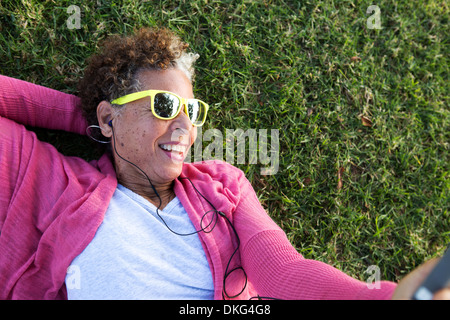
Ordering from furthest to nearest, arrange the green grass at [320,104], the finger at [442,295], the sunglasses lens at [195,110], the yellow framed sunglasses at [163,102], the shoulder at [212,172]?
the green grass at [320,104] → the shoulder at [212,172] → the sunglasses lens at [195,110] → the yellow framed sunglasses at [163,102] → the finger at [442,295]

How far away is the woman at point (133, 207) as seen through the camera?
6.82 ft

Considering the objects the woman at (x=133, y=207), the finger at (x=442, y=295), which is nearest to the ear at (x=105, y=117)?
the woman at (x=133, y=207)

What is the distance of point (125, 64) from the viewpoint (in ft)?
8.11

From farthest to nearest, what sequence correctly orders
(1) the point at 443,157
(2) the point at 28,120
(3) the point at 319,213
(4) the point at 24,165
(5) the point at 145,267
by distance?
(1) the point at 443,157, (3) the point at 319,213, (2) the point at 28,120, (4) the point at 24,165, (5) the point at 145,267

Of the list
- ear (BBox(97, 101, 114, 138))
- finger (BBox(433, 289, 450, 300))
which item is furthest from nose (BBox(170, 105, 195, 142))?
finger (BBox(433, 289, 450, 300))

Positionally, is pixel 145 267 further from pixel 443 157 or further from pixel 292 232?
pixel 443 157

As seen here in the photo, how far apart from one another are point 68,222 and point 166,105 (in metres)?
0.96

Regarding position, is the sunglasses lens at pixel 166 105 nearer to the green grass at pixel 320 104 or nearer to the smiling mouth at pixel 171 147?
the smiling mouth at pixel 171 147

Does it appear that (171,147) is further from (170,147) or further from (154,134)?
(154,134)

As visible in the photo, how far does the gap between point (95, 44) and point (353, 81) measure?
8.06 ft

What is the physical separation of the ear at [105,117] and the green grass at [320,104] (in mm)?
609

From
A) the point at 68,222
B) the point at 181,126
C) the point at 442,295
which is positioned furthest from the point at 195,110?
the point at 442,295
